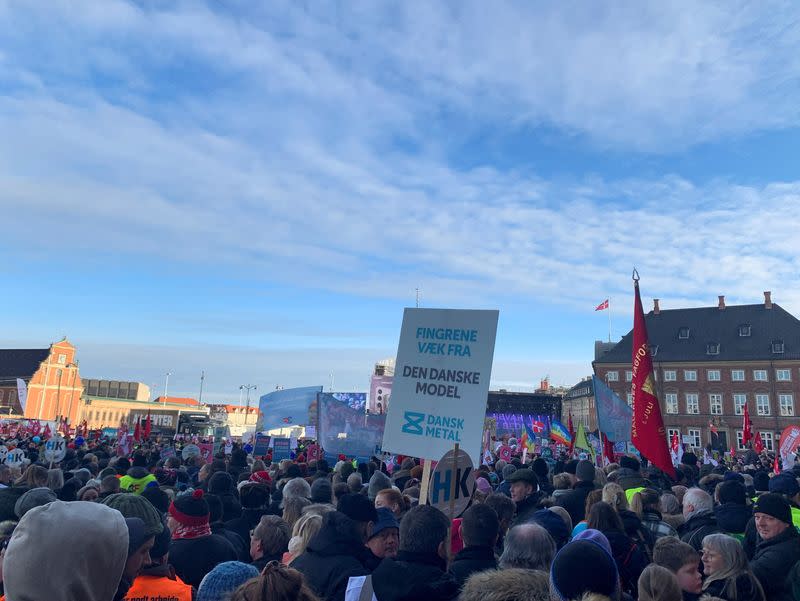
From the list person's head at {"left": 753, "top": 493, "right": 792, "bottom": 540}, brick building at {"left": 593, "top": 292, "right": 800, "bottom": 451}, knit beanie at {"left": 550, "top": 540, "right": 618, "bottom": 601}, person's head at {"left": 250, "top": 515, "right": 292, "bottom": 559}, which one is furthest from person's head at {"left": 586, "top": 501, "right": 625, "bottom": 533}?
brick building at {"left": 593, "top": 292, "right": 800, "bottom": 451}

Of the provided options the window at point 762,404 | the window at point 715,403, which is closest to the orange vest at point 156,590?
the window at point 762,404

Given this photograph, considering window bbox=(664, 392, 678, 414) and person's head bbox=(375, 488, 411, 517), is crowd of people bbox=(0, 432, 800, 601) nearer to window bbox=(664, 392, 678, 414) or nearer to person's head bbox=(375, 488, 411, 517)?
person's head bbox=(375, 488, 411, 517)

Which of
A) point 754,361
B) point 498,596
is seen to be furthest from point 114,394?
point 498,596

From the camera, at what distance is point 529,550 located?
3.71 m

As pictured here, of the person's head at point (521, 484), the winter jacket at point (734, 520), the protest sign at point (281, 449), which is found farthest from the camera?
the protest sign at point (281, 449)

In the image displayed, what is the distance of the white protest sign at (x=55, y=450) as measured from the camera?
13977 millimetres

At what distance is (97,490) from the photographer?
7.46 metres

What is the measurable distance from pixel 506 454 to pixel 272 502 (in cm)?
1125

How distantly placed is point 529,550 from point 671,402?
237 ft

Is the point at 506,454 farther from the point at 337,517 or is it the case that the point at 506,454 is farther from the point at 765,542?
the point at 337,517

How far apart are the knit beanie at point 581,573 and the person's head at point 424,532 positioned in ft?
3.72

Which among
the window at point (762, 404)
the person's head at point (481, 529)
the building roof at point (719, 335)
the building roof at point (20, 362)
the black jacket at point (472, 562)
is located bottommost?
the black jacket at point (472, 562)

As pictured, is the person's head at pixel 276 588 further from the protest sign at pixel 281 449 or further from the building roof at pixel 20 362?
the building roof at pixel 20 362

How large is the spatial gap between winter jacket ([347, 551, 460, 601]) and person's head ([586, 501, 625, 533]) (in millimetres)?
1670
